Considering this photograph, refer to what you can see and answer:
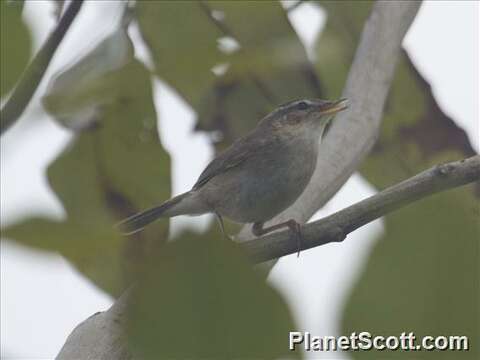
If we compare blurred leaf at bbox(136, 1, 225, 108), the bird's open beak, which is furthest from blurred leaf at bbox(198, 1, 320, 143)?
the bird's open beak

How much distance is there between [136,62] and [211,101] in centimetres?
204

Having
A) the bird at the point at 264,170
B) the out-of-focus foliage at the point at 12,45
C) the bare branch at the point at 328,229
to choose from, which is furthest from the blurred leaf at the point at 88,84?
the bird at the point at 264,170

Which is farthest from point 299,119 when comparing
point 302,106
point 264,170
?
point 264,170

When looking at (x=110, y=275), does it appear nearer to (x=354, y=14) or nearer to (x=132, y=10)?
(x=132, y=10)

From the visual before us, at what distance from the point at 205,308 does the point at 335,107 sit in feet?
11.0

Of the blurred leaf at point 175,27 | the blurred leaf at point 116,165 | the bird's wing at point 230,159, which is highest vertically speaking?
→ the blurred leaf at point 175,27

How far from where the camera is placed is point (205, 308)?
0.53 metres

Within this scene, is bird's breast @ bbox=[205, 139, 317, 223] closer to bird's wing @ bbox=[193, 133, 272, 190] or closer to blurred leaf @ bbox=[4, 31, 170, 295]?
bird's wing @ bbox=[193, 133, 272, 190]

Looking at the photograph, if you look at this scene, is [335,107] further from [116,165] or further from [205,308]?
[205,308]

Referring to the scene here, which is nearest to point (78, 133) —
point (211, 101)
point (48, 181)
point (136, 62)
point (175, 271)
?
point (48, 181)

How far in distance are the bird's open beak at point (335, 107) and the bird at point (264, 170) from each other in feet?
0.04

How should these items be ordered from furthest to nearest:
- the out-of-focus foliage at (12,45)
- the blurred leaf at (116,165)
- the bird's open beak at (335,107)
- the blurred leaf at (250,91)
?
the bird's open beak at (335,107) → the blurred leaf at (250,91) → the blurred leaf at (116,165) → the out-of-focus foliage at (12,45)

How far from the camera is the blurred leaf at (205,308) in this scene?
0.52 meters

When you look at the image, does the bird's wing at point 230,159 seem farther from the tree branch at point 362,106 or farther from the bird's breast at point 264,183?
the tree branch at point 362,106
